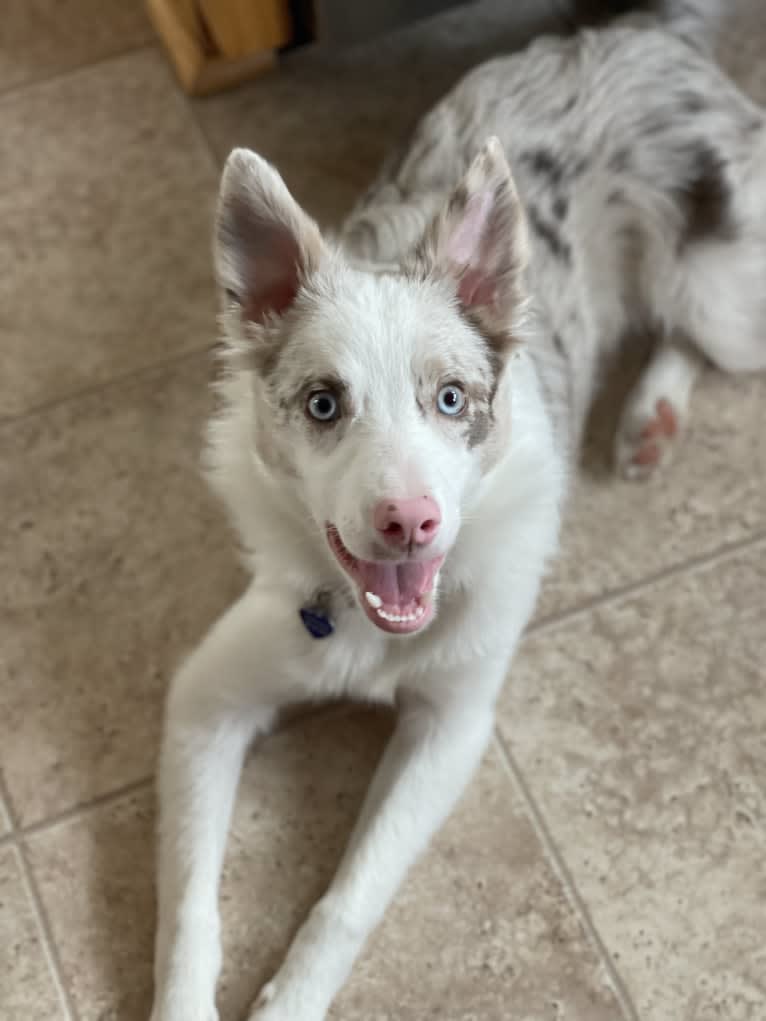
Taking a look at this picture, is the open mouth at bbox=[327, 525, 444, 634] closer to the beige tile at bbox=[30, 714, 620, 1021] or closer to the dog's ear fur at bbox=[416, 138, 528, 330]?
the dog's ear fur at bbox=[416, 138, 528, 330]

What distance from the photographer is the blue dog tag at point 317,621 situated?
7.27 feet

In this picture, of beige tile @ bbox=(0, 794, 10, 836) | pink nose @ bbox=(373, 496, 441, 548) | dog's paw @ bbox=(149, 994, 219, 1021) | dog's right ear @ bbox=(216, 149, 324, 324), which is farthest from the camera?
beige tile @ bbox=(0, 794, 10, 836)

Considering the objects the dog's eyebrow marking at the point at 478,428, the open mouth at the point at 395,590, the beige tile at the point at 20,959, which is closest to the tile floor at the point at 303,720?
the beige tile at the point at 20,959

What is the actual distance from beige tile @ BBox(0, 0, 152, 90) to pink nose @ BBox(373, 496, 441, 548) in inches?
94.4

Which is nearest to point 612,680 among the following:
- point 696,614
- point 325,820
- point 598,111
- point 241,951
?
point 696,614

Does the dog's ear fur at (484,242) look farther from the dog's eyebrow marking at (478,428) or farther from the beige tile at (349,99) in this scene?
the beige tile at (349,99)

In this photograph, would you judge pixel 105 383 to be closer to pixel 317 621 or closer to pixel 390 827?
pixel 317 621

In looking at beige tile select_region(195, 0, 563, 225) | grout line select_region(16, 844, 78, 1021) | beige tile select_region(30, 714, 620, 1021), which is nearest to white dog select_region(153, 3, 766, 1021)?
beige tile select_region(30, 714, 620, 1021)

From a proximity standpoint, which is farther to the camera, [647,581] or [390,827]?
[647,581]

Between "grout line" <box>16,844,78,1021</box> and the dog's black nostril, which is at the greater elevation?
the dog's black nostril

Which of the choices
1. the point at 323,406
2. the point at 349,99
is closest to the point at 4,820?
the point at 323,406

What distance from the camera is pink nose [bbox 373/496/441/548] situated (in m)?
1.72

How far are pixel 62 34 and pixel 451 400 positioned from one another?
7.72 feet

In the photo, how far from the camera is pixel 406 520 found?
1.72 metres
